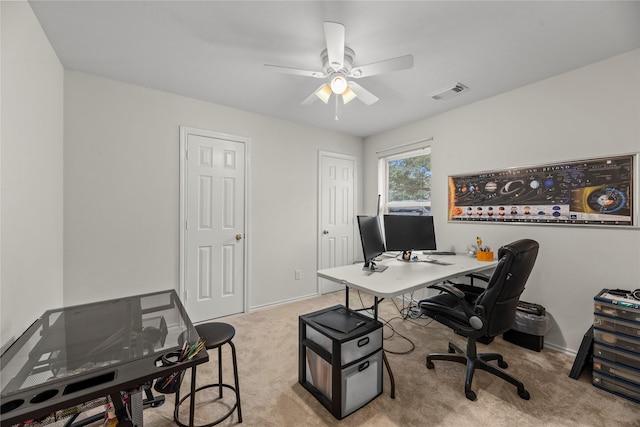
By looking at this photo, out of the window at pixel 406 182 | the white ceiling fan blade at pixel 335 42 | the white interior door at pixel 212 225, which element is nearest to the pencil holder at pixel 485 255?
the window at pixel 406 182

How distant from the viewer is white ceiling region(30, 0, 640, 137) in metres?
1.60

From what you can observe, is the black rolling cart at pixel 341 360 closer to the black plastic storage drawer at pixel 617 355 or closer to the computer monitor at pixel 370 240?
the computer monitor at pixel 370 240

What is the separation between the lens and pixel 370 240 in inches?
87.2

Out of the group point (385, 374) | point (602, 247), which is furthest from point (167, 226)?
point (602, 247)

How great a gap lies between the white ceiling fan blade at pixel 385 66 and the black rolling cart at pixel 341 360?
1745 mm

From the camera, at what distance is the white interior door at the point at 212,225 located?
113 inches

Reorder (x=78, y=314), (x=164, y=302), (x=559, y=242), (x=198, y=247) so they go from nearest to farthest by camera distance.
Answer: (x=78, y=314)
(x=164, y=302)
(x=559, y=242)
(x=198, y=247)

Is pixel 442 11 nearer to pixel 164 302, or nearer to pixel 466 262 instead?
pixel 466 262

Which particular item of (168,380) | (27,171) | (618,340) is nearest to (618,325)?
(618,340)

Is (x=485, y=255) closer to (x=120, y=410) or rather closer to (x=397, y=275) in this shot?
(x=397, y=275)

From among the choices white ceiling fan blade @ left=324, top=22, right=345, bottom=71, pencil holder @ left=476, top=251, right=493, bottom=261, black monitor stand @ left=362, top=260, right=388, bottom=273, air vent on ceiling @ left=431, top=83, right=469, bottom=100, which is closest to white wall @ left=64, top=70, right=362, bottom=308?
black monitor stand @ left=362, top=260, right=388, bottom=273

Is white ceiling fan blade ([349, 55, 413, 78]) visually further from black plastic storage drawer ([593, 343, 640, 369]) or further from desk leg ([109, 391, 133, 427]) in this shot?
black plastic storage drawer ([593, 343, 640, 369])

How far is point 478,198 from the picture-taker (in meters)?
2.94

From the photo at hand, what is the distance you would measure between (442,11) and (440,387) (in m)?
2.52
